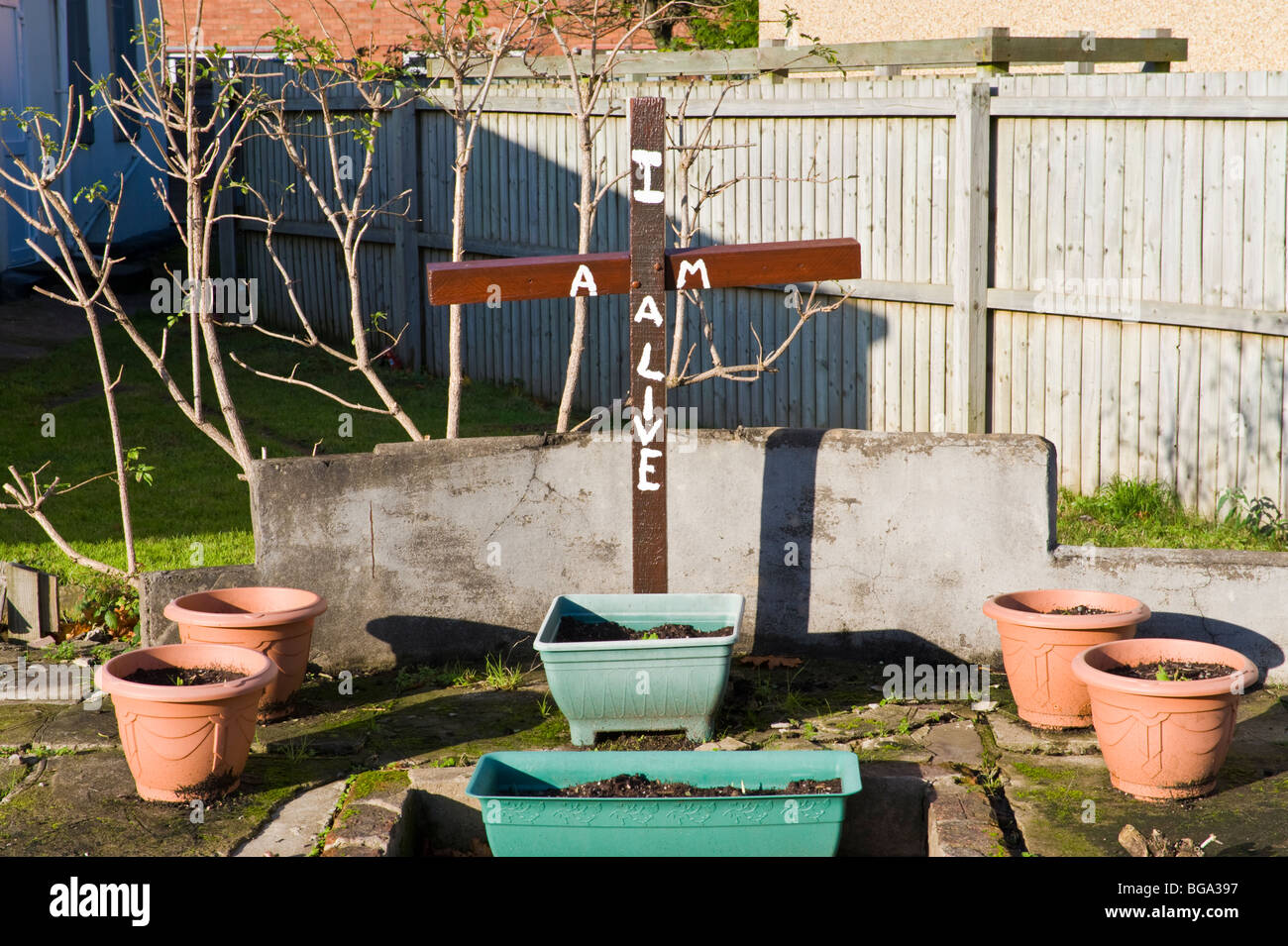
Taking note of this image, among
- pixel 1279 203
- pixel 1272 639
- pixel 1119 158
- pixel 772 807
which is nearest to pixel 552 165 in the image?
pixel 1119 158

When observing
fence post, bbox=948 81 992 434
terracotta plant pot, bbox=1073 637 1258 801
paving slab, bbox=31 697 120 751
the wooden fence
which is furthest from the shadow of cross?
fence post, bbox=948 81 992 434

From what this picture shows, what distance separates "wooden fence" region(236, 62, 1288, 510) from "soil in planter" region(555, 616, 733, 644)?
3.39 m

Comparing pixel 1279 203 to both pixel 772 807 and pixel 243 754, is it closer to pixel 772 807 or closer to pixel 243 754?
pixel 772 807

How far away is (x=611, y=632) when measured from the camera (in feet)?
17.6

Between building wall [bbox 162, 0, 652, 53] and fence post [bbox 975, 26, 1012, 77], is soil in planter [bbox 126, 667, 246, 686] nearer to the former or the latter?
fence post [bbox 975, 26, 1012, 77]

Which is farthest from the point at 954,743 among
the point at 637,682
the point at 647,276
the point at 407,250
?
the point at 407,250

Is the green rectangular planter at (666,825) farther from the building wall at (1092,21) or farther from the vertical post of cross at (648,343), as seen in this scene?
the building wall at (1092,21)

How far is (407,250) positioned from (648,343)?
274 inches

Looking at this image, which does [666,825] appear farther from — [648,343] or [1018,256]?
[1018,256]

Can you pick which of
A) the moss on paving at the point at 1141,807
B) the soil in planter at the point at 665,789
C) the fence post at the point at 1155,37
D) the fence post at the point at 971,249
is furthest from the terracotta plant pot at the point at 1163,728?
the fence post at the point at 1155,37

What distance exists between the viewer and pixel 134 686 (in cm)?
453

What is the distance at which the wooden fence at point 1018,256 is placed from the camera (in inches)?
277

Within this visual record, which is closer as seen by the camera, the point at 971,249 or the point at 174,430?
the point at 971,249

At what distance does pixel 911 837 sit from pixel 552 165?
702cm
